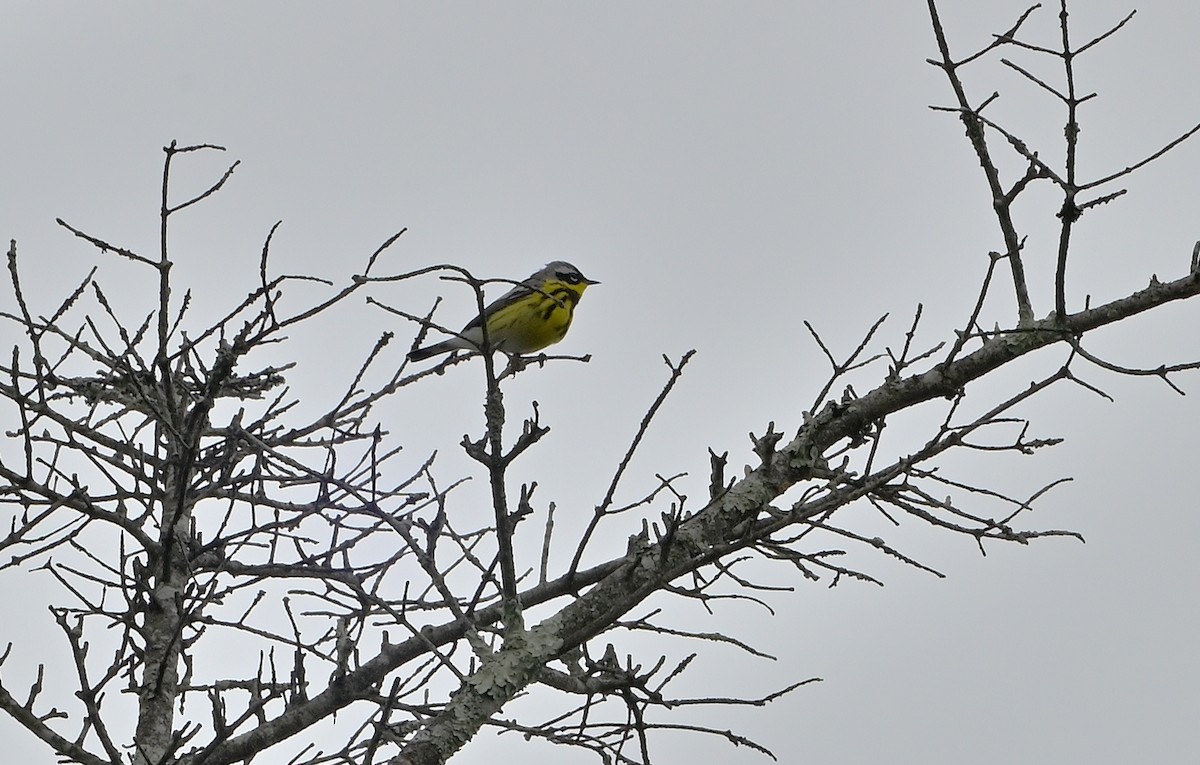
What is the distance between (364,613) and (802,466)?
1.71 m

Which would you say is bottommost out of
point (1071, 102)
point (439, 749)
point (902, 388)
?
point (439, 749)

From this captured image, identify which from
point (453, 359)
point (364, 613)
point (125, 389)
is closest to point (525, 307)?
point (453, 359)

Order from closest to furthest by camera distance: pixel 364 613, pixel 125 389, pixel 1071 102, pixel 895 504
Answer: pixel 1071 102
pixel 895 504
pixel 364 613
pixel 125 389

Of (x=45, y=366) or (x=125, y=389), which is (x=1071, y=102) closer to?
(x=45, y=366)

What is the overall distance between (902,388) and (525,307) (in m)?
6.12

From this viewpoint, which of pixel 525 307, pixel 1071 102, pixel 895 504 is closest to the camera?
pixel 1071 102

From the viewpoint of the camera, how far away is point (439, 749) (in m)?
4.08

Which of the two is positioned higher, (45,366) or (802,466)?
(45,366)

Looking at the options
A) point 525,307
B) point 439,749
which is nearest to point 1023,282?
point 439,749

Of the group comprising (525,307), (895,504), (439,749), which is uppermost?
(525,307)

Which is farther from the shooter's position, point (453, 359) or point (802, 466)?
point (453, 359)

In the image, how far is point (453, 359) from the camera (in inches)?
264

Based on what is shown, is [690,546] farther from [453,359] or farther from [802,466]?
[453,359]

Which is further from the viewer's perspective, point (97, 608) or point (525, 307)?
point (525, 307)
